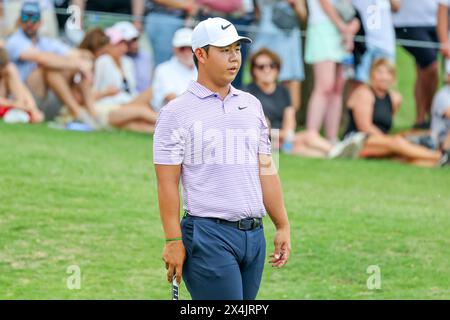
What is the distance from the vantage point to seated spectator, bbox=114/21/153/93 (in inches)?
586

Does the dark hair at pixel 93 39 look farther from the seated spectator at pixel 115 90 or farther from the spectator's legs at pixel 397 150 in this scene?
the spectator's legs at pixel 397 150

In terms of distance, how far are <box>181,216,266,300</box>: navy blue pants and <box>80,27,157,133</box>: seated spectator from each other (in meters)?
7.79

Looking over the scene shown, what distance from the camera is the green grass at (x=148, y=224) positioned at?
29.7 ft

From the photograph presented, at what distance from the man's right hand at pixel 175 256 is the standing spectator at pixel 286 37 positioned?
886 centimetres

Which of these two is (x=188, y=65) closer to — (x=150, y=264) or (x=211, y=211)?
(x=150, y=264)

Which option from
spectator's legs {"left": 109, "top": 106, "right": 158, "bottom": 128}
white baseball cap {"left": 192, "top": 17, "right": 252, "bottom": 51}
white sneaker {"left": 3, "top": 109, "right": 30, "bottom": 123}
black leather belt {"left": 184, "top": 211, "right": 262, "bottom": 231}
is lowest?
spectator's legs {"left": 109, "top": 106, "right": 158, "bottom": 128}

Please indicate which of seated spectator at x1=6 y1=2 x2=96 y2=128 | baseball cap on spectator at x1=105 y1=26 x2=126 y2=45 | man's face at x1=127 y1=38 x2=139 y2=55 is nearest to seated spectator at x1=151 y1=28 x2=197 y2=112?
seated spectator at x1=6 y1=2 x2=96 y2=128

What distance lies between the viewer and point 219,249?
19.8 feet

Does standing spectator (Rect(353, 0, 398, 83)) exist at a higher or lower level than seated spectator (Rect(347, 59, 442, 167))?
higher

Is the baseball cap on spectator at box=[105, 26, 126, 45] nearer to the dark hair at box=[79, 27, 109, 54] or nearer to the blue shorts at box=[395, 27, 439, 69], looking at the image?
the dark hair at box=[79, 27, 109, 54]

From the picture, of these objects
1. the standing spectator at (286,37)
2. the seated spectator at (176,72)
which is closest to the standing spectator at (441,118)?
the standing spectator at (286,37)
